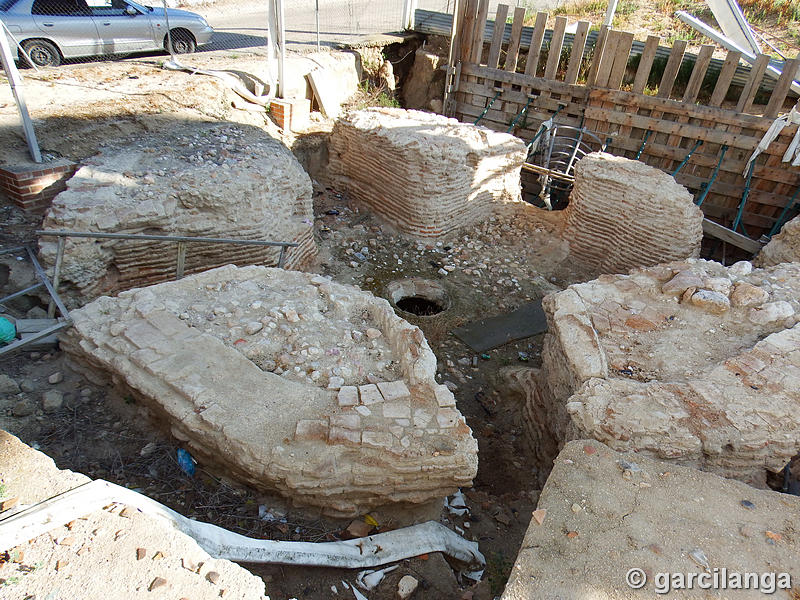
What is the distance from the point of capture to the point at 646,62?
27.9 ft

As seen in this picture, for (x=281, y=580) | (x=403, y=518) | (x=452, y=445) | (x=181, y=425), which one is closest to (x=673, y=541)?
(x=452, y=445)

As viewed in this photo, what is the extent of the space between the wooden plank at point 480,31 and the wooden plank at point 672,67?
3147mm

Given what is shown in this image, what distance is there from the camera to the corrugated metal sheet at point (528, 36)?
342 inches

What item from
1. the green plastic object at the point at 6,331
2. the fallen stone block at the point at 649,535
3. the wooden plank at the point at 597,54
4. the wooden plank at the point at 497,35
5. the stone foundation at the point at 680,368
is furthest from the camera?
the wooden plank at the point at 497,35

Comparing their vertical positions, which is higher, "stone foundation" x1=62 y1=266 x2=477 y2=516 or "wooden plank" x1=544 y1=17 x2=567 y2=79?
"wooden plank" x1=544 y1=17 x2=567 y2=79

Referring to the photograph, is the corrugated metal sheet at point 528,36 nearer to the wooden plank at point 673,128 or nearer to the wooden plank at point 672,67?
the wooden plank at point 672,67

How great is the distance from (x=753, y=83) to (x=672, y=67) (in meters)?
1.17

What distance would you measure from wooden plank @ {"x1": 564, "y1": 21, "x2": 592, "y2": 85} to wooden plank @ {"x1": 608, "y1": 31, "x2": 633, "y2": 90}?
54 cm

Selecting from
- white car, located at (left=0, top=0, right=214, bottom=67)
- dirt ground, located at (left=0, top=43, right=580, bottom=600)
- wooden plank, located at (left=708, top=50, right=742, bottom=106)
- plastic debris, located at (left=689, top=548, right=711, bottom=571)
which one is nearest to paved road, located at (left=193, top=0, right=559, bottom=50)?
white car, located at (left=0, top=0, right=214, bottom=67)

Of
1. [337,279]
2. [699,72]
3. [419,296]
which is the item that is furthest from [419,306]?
[699,72]

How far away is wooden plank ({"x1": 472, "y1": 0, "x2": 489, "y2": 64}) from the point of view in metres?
9.53

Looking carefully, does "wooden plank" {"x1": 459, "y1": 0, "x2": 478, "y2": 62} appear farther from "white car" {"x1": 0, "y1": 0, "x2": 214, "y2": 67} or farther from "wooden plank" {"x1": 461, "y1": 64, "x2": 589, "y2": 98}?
"white car" {"x1": 0, "y1": 0, "x2": 214, "y2": 67}

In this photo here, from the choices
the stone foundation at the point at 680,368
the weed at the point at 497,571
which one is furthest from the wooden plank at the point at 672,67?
the weed at the point at 497,571

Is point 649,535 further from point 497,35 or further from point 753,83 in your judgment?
point 497,35
